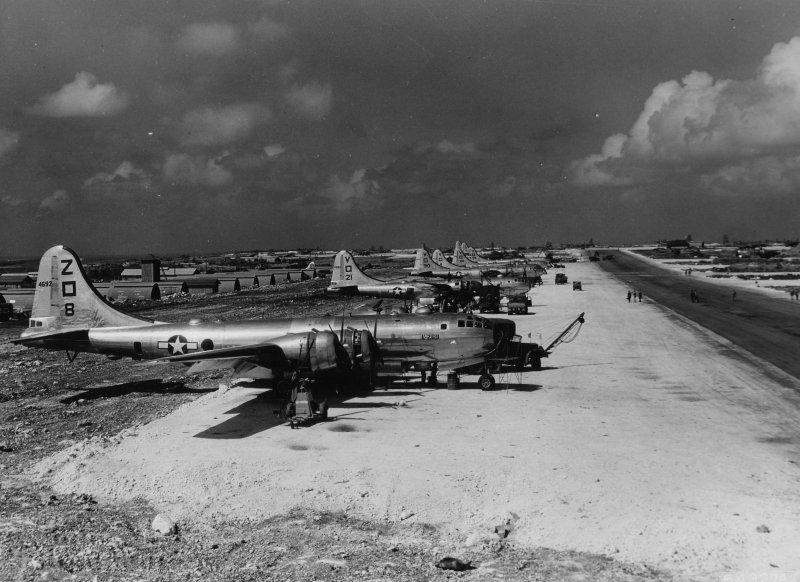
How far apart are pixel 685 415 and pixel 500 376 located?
9395 mm

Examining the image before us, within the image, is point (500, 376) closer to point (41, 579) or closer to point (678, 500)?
point (678, 500)

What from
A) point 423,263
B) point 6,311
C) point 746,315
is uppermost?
point 423,263

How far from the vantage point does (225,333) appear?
26.8 m

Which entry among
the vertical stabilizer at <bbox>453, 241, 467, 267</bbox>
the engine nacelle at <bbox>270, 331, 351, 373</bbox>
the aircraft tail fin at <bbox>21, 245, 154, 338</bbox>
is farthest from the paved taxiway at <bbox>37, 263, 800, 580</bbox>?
the vertical stabilizer at <bbox>453, 241, 467, 267</bbox>

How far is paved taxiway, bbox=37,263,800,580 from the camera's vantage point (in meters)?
12.8

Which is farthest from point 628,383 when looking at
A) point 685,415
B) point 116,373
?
point 116,373

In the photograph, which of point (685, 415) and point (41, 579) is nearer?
point (41, 579)

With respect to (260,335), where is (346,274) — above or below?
above

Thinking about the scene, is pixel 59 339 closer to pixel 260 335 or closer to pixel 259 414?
pixel 260 335

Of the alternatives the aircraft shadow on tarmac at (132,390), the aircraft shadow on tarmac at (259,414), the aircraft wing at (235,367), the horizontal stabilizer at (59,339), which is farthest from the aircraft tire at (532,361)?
the horizontal stabilizer at (59,339)

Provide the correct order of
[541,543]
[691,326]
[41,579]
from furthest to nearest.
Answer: [691,326]
[541,543]
[41,579]

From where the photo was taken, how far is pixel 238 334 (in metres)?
26.6

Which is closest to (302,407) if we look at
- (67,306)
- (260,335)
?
(260,335)

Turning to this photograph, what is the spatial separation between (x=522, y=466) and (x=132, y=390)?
64.9 ft
